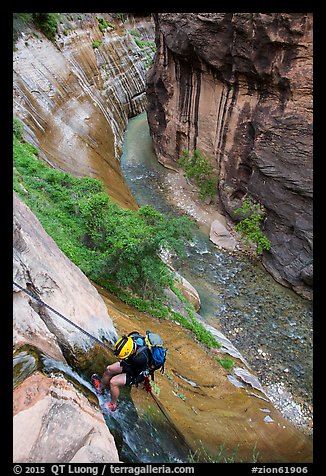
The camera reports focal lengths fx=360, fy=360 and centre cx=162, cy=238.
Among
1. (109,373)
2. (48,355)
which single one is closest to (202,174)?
(109,373)

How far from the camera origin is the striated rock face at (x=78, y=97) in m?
16.3

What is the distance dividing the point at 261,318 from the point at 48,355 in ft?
28.7

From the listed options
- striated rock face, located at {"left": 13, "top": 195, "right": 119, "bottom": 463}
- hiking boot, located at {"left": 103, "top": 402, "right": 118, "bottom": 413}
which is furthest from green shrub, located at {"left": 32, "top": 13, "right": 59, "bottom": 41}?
hiking boot, located at {"left": 103, "top": 402, "right": 118, "bottom": 413}

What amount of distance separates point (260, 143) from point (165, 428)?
1135 centimetres

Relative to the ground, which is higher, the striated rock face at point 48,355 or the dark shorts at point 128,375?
the striated rock face at point 48,355

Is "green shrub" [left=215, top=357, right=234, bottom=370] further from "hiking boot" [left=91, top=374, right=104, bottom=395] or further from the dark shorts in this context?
"hiking boot" [left=91, top=374, right=104, bottom=395]

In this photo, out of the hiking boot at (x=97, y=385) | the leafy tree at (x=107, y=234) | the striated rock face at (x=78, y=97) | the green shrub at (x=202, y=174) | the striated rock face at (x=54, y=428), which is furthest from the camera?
the green shrub at (x=202, y=174)

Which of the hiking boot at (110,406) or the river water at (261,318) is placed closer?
the hiking boot at (110,406)

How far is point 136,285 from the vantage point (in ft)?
31.6

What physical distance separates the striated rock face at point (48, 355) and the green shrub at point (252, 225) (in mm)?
9353

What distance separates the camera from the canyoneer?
4.78 metres

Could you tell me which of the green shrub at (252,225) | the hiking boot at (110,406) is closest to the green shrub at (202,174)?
the green shrub at (252,225)

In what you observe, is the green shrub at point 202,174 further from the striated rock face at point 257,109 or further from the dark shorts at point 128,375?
the dark shorts at point 128,375
